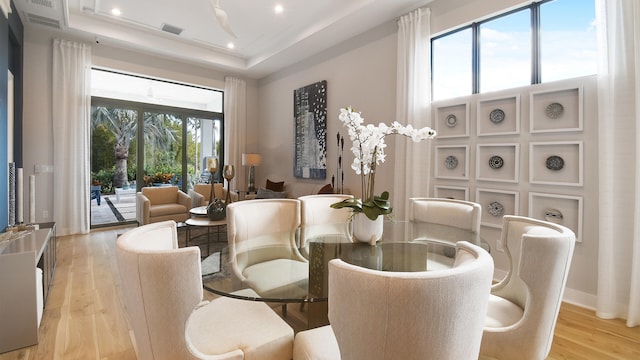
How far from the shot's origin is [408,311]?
2.24 feet

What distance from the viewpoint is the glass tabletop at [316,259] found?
4.33 ft

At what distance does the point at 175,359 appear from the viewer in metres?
0.98

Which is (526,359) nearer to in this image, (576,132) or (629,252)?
(629,252)

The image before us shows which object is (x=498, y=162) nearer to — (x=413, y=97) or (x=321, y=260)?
(x=413, y=97)

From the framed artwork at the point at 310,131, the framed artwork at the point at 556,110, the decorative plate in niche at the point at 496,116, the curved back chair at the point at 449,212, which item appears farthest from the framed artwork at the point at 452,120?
the framed artwork at the point at 310,131

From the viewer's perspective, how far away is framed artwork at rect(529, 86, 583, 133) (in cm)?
256

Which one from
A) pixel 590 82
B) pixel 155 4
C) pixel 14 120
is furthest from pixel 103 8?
pixel 590 82

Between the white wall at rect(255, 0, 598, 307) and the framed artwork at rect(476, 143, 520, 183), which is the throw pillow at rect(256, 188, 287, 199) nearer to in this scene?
the white wall at rect(255, 0, 598, 307)

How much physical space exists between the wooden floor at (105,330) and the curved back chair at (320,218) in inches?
25.8

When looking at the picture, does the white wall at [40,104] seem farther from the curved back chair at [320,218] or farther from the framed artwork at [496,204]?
the framed artwork at [496,204]

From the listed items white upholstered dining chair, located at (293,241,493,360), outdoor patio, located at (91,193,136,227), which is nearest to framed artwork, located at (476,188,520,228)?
white upholstered dining chair, located at (293,241,493,360)

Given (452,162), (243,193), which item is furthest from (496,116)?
(243,193)

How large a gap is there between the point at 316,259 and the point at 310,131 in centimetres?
387

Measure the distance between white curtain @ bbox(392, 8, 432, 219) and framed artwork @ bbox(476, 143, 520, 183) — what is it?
0.57 m
